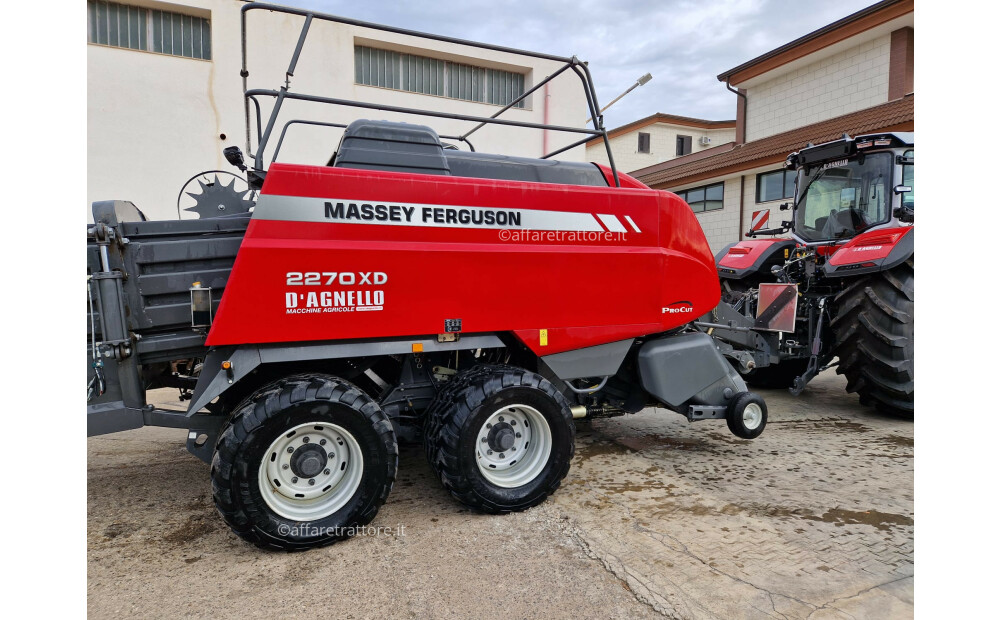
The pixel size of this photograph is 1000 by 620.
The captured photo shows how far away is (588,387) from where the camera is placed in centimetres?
394

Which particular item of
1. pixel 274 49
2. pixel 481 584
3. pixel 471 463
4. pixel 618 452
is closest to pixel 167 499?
pixel 471 463

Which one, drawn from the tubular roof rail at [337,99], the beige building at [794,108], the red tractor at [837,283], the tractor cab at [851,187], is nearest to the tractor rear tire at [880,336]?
the red tractor at [837,283]

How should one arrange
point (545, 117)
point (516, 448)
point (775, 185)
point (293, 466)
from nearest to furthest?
point (293, 466) → point (516, 448) → point (545, 117) → point (775, 185)

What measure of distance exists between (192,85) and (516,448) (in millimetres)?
9537

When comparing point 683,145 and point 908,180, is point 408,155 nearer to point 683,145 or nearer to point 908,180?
point 908,180

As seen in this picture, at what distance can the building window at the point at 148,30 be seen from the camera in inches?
374

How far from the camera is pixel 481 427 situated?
10.6 ft

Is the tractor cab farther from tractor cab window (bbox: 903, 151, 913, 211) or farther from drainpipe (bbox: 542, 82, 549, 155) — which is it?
drainpipe (bbox: 542, 82, 549, 155)

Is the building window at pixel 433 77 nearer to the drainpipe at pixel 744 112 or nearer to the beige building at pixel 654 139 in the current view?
the drainpipe at pixel 744 112

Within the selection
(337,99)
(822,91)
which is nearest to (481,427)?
(337,99)

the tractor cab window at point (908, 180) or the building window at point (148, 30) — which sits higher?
the building window at point (148, 30)

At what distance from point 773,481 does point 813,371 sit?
2.09 meters

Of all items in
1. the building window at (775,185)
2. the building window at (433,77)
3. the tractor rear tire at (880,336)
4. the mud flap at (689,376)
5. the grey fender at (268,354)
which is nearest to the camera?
the grey fender at (268,354)

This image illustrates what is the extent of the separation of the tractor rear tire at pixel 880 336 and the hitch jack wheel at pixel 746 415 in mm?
1559
